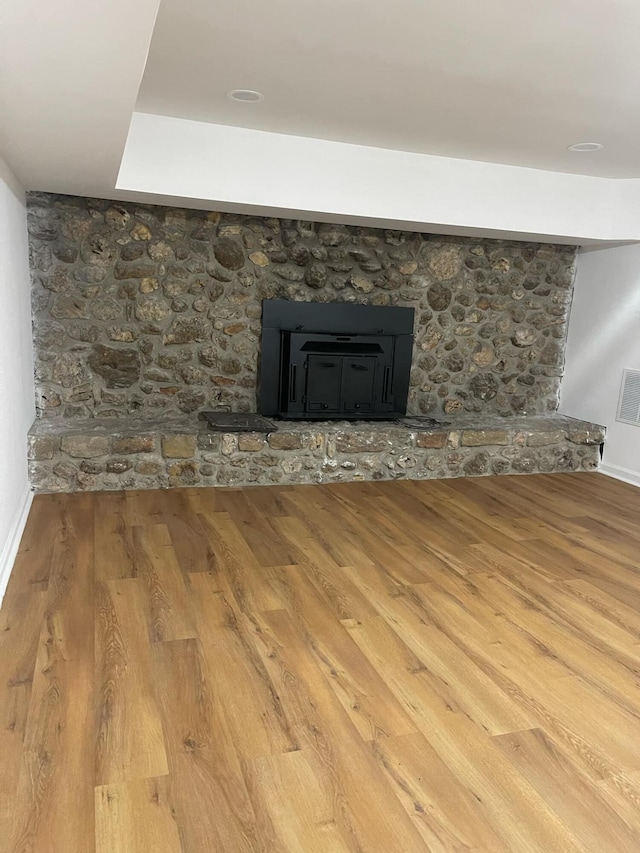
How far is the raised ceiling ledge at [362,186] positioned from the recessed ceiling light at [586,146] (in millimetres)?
582

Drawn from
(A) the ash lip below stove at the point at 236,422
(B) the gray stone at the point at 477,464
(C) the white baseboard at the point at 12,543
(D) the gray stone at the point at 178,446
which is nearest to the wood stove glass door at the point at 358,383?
(A) the ash lip below stove at the point at 236,422

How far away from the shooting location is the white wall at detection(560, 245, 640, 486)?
4646 mm

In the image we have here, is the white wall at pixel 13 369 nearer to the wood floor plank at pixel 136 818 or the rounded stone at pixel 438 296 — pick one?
the wood floor plank at pixel 136 818

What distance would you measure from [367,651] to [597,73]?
2297 mm

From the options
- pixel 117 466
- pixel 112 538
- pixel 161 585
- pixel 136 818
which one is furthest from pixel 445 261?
pixel 136 818

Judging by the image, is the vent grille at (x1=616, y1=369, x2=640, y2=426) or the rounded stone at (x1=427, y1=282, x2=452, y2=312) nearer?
the vent grille at (x1=616, y1=369, x2=640, y2=426)

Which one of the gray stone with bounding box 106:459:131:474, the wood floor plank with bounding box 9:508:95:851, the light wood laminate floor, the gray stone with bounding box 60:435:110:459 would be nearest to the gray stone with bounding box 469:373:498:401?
the light wood laminate floor

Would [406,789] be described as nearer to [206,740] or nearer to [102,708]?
[206,740]

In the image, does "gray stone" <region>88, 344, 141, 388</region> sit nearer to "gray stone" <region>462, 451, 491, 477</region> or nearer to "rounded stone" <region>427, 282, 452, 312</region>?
"rounded stone" <region>427, 282, 452, 312</region>

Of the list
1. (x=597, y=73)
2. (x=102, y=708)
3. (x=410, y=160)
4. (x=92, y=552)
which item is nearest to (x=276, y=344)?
(x=410, y=160)

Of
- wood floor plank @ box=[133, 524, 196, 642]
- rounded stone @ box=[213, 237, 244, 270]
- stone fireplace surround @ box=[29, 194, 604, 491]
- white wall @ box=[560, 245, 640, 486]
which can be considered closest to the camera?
wood floor plank @ box=[133, 524, 196, 642]

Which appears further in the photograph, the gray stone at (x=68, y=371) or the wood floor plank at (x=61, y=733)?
the gray stone at (x=68, y=371)

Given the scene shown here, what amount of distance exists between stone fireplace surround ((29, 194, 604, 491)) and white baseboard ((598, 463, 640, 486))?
13 cm

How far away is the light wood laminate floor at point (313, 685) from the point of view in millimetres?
1500
